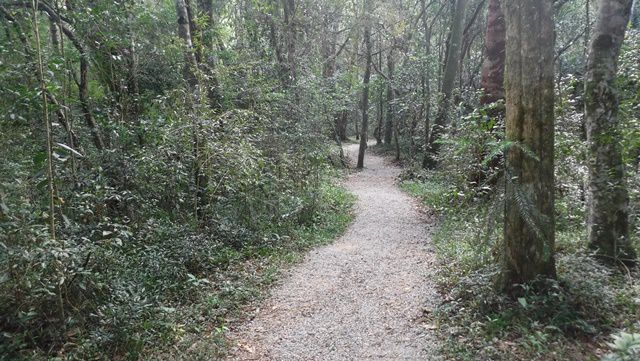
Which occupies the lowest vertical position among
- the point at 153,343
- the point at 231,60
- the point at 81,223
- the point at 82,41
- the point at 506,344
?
the point at 153,343

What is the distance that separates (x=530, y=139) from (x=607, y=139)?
58.1 inches

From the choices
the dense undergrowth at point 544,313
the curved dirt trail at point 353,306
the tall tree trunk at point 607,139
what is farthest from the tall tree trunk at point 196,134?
the tall tree trunk at point 607,139

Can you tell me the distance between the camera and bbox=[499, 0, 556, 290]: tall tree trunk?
411 cm

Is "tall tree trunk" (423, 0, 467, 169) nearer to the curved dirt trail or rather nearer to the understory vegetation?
the curved dirt trail

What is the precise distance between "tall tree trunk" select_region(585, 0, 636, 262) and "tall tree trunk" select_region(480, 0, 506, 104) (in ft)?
16.3

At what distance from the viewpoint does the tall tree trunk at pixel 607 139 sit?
16.2 ft

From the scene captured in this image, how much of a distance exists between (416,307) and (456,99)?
12054 millimetres

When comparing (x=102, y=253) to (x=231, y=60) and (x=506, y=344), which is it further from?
(x=231, y=60)

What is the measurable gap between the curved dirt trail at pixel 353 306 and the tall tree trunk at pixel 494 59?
4021 millimetres

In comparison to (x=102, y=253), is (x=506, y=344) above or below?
below

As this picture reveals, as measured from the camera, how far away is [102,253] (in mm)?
4844

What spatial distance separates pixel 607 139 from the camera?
4871mm

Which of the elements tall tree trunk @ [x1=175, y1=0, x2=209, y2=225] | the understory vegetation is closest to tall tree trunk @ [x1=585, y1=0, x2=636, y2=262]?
the understory vegetation

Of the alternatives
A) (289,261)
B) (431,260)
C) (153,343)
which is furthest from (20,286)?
(431,260)
